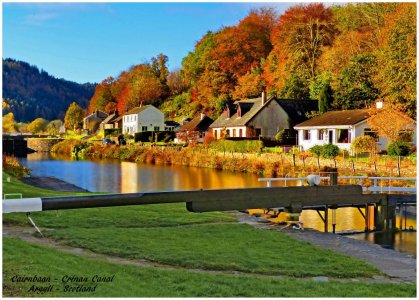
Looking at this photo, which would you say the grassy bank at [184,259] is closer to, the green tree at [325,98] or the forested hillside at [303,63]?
the forested hillside at [303,63]

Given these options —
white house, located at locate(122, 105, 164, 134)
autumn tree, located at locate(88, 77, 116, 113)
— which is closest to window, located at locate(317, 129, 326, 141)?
white house, located at locate(122, 105, 164, 134)

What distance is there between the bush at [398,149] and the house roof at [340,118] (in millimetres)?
8763

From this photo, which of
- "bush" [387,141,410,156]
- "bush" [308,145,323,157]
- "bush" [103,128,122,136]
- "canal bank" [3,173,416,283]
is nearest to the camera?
"canal bank" [3,173,416,283]

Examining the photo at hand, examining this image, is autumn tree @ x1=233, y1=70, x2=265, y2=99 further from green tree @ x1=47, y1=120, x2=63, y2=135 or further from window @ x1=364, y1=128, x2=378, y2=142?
green tree @ x1=47, y1=120, x2=63, y2=135

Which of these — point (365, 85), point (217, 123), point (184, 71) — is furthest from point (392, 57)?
point (184, 71)

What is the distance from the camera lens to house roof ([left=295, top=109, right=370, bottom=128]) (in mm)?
48075

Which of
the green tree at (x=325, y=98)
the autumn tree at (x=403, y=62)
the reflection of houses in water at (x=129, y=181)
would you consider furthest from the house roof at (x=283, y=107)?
the reflection of houses in water at (x=129, y=181)

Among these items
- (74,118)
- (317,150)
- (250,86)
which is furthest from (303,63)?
(74,118)

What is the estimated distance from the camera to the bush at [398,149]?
38.0 metres

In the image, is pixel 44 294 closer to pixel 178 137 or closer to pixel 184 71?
pixel 178 137

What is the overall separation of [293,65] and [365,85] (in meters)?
15.3

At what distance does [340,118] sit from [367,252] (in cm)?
3896

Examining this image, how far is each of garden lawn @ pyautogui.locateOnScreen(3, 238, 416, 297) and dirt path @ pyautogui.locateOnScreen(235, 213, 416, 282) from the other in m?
1.59

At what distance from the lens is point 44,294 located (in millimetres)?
6805
